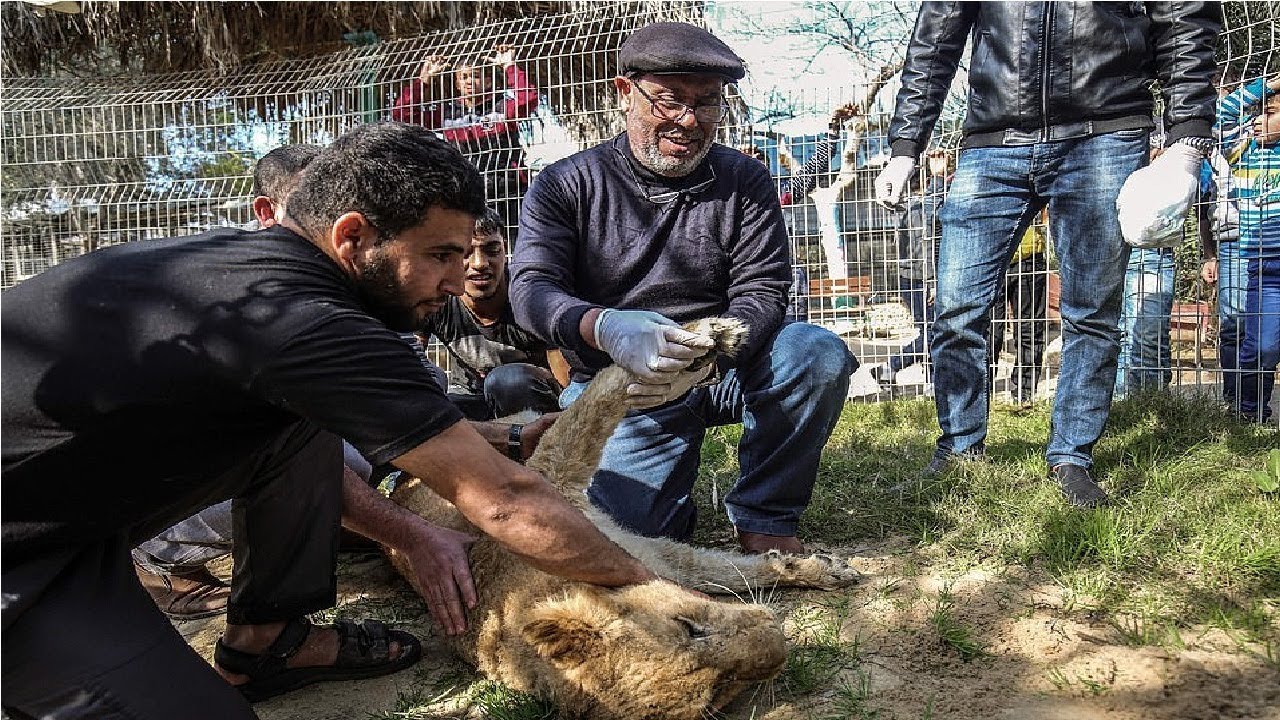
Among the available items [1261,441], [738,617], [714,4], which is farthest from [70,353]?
[714,4]

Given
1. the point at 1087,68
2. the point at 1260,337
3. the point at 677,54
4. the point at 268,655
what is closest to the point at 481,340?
the point at 677,54

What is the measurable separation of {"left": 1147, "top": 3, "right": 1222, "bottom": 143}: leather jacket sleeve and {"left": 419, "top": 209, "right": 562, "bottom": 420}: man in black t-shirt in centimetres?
281

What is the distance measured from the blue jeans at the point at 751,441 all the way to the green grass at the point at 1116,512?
30cm

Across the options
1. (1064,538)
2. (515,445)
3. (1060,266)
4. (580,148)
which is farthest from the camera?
(580,148)

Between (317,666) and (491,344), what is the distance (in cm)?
192

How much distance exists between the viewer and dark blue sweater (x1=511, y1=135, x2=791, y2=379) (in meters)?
3.32

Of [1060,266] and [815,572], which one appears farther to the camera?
[1060,266]

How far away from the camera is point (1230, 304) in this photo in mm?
5234

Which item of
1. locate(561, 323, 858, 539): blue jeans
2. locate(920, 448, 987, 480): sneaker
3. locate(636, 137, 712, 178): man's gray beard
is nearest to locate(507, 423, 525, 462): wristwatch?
locate(561, 323, 858, 539): blue jeans

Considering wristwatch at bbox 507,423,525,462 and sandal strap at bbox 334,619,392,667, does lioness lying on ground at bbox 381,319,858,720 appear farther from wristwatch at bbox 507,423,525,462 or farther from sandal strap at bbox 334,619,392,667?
wristwatch at bbox 507,423,525,462

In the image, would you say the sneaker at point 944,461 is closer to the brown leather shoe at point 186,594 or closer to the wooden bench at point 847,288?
the brown leather shoe at point 186,594

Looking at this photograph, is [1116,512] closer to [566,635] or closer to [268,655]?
[566,635]

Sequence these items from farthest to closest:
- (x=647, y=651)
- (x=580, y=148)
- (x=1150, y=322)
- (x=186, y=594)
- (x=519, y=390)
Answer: (x=580, y=148) < (x=1150, y=322) < (x=519, y=390) < (x=186, y=594) < (x=647, y=651)

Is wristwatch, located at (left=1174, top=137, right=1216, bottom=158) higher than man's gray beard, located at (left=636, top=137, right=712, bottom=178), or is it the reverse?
man's gray beard, located at (left=636, top=137, right=712, bottom=178)
